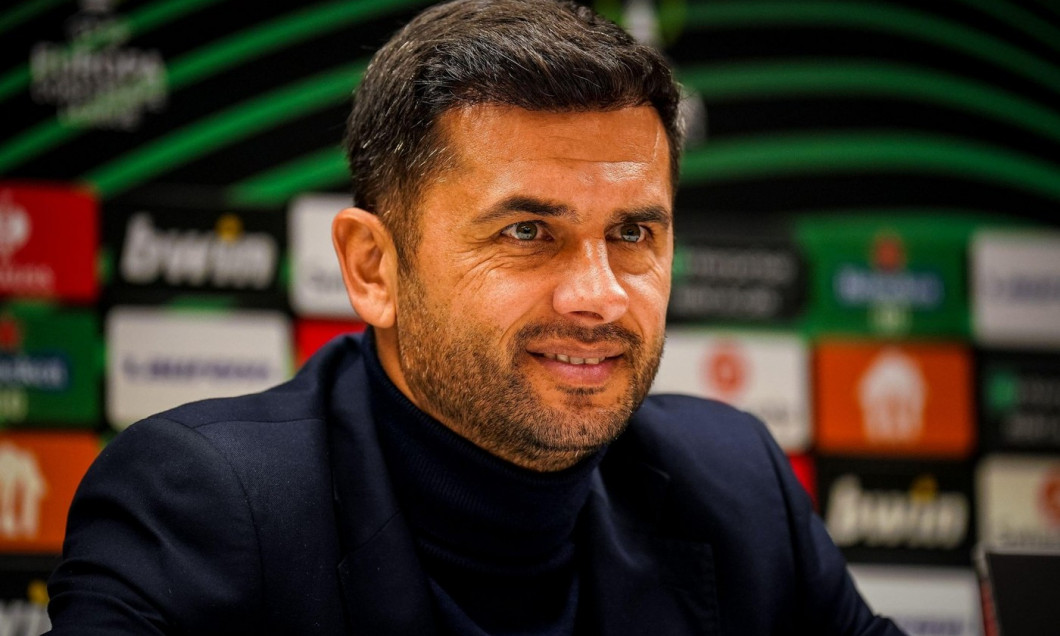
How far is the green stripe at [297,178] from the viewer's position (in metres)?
3.54

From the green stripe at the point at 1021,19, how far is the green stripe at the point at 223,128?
2.16 metres

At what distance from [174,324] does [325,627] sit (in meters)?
2.05

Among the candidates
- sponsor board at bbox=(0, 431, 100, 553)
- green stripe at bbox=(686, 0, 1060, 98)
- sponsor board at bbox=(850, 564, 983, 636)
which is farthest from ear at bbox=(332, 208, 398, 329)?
sponsor board at bbox=(850, 564, 983, 636)

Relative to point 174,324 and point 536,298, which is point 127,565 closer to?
point 536,298

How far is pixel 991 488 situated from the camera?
3932 millimetres

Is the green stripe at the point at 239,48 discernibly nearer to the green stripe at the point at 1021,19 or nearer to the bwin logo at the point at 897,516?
the green stripe at the point at 1021,19

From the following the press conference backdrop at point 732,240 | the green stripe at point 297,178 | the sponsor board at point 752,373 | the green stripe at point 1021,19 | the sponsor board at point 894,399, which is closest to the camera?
the press conference backdrop at point 732,240

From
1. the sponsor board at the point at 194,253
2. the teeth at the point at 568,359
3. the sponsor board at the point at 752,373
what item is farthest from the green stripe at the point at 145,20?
the teeth at the point at 568,359

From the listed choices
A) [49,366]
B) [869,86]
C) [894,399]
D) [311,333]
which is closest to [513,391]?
[311,333]

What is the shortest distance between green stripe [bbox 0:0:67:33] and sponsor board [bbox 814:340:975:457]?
8.35 feet

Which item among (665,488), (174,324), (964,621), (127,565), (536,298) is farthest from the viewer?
(964,621)

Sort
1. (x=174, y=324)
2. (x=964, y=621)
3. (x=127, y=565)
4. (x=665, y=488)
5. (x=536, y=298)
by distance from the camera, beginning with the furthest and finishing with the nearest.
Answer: (x=964, y=621) < (x=174, y=324) < (x=665, y=488) < (x=536, y=298) < (x=127, y=565)

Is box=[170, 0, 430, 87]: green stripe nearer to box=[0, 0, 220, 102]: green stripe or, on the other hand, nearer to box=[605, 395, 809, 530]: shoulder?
box=[0, 0, 220, 102]: green stripe

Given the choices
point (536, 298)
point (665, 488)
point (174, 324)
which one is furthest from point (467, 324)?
point (174, 324)
